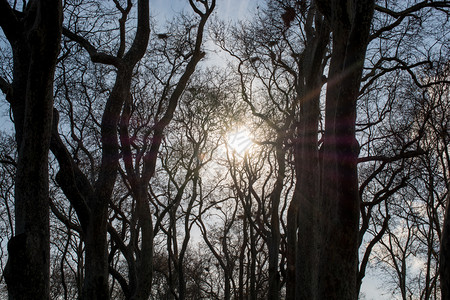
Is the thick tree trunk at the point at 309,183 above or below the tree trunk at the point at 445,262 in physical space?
above

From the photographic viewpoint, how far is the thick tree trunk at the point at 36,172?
13.2 feet

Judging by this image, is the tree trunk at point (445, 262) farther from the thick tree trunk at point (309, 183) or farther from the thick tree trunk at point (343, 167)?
the thick tree trunk at point (309, 183)

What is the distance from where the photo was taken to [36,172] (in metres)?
4.32

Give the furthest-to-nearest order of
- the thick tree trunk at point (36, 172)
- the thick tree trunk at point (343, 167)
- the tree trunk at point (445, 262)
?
the thick tree trunk at point (36, 172) < the thick tree trunk at point (343, 167) < the tree trunk at point (445, 262)

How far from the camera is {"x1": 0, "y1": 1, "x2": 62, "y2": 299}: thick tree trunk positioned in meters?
4.03

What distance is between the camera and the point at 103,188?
5434 mm

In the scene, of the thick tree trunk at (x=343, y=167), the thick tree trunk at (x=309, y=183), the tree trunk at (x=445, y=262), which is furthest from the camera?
the thick tree trunk at (x=309, y=183)

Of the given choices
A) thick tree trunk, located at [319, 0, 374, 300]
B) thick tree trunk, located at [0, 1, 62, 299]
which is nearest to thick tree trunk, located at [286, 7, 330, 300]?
thick tree trunk, located at [319, 0, 374, 300]

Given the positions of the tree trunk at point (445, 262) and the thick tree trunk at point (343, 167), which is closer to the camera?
the tree trunk at point (445, 262)

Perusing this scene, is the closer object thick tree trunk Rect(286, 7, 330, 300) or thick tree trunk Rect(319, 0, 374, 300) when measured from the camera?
thick tree trunk Rect(319, 0, 374, 300)

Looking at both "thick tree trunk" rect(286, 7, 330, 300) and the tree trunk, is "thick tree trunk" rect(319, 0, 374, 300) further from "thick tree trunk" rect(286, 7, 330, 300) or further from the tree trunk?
"thick tree trunk" rect(286, 7, 330, 300)

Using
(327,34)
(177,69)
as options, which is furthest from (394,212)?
(327,34)

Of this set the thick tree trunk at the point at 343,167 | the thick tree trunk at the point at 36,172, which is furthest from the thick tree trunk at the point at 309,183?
the thick tree trunk at the point at 36,172

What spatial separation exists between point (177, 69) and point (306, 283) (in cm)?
829
